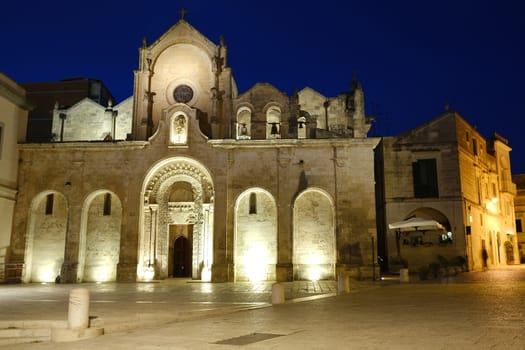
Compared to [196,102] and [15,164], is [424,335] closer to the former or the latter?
[196,102]

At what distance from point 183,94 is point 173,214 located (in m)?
7.40

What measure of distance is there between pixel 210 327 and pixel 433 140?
29176mm

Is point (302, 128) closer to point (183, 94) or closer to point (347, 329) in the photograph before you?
point (183, 94)

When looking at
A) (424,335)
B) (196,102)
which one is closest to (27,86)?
(196,102)

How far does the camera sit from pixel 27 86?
4362cm

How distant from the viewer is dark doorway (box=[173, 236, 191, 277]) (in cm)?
2856

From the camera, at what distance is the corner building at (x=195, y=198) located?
25.6 metres

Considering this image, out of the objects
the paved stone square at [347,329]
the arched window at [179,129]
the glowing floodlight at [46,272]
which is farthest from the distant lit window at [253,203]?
the paved stone square at [347,329]

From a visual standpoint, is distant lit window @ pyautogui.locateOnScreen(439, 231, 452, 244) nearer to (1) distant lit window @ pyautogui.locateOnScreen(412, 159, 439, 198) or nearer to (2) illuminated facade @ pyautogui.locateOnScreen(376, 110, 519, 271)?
(2) illuminated facade @ pyautogui.locateOnScreen(376, 110, 519, 271)

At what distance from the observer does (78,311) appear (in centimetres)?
921

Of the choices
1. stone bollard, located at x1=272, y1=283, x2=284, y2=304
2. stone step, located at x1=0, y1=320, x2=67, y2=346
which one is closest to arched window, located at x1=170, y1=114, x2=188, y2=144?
stone bollard, located at x1=272, y1=283, x2=284, y2=304

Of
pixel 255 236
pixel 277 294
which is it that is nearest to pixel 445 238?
pixel 255 236

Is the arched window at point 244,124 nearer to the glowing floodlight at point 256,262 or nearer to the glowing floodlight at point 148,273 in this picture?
the glowing floodlight at point 256,262

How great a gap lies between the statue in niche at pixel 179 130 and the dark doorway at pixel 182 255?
6.05 metres
